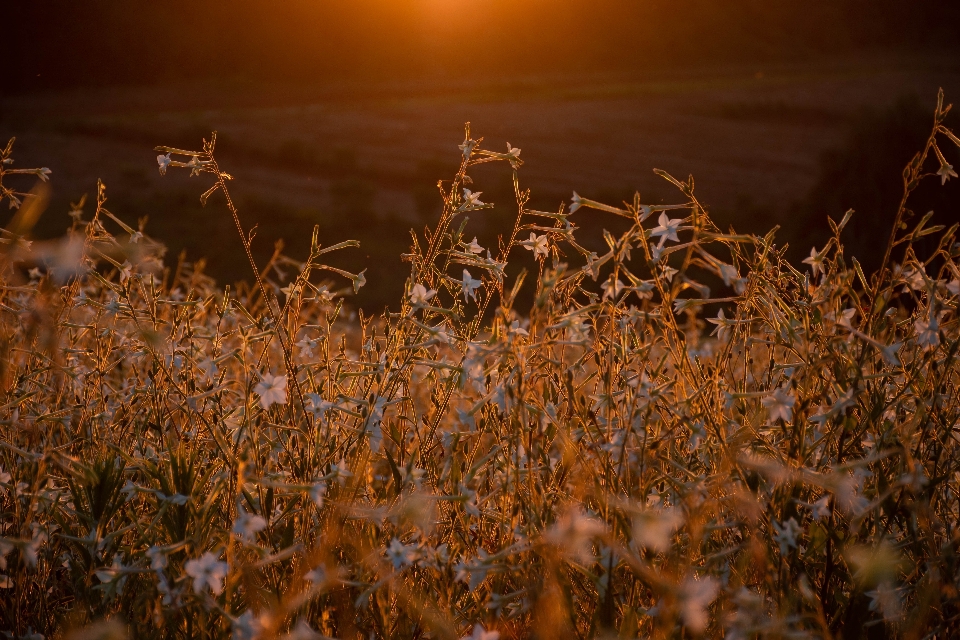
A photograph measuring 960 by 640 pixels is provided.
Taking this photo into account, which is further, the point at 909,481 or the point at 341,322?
the point at 341,322

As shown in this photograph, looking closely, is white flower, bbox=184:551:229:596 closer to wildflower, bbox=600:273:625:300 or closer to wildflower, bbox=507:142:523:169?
wildflower, bbox=600:273:625:300

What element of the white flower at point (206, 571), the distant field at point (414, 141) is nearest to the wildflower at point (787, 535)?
the white flower at point (206, 571)

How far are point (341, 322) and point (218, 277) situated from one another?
996cm

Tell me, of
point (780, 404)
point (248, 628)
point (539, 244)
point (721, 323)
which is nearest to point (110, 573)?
point (248, 628)

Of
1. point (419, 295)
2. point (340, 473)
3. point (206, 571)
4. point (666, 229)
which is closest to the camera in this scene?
point (206, 571)

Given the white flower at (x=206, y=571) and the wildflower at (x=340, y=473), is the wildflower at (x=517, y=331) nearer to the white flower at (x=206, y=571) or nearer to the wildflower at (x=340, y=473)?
the wildflower at (x=340, y=473)

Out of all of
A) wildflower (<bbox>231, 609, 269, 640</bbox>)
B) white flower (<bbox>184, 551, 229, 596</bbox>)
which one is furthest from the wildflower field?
wildflower (<bbox>231, 609, 269, 640</bbox>)

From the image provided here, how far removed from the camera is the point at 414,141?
29.9 m

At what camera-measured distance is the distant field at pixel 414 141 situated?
20344 millimetres

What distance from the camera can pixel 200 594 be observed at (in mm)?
1331

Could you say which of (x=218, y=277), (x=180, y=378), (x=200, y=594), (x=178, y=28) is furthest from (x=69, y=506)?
(x=178, y=28)

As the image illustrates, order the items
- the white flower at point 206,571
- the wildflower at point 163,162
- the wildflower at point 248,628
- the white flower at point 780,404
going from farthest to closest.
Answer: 1. the wildflower at point 163,162
2. the white flower at point 780,404
3. the white flower at point 206,571
4. the wildflower at point 248,628

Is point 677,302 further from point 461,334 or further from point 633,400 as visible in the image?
point 461,334

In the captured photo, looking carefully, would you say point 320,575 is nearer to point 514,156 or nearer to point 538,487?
point 538,487
